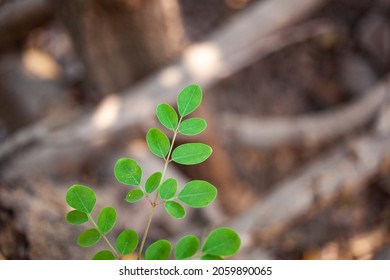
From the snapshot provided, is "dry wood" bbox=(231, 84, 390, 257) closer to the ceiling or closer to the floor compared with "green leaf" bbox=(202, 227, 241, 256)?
closer to the ceiling

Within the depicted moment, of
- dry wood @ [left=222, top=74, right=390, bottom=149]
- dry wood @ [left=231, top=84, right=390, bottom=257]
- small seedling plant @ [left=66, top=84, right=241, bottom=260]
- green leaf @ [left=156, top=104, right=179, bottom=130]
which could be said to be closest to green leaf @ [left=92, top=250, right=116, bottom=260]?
small seedling plant @ [left=66, top=84, right=241, bottom=260]

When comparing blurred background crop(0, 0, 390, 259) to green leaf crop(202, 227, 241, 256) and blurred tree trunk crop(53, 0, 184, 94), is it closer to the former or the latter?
blurred tree trunk crop(53, 0, 184, 94)

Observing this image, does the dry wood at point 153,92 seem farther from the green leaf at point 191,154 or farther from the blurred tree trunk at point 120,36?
the green leaf at point 191,154

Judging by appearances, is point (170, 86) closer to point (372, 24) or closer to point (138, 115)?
point (138, 115)

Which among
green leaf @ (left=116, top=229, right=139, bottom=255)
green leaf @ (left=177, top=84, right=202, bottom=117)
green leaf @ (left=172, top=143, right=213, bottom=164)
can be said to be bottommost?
green leaf @ (left=116, top=229, right=139, bottom=255)

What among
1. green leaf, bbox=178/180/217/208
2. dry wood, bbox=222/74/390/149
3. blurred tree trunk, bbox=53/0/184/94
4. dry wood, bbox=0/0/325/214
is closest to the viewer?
green leaf, bbox=178/180/217/208

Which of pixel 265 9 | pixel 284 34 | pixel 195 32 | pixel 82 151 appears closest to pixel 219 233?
pixel 82 151
